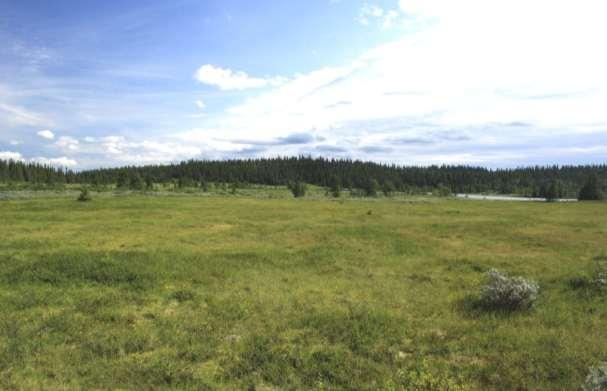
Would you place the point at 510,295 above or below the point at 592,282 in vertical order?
above

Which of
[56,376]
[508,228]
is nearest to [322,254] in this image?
[56,376]

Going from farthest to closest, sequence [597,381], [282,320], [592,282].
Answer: [592,282], [282,320], [597,381]

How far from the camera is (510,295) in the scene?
Answer: 1119cm

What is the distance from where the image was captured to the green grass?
739 cm

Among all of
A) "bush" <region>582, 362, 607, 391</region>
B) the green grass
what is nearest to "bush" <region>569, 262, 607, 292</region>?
the green grass

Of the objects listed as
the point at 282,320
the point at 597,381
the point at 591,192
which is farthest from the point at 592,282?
the point at 591,192

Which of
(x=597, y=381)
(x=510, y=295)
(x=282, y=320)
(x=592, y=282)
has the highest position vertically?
(x=597, y=381)

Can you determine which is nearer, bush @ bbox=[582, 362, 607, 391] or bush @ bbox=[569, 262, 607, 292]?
bush @ bbox=[582, 362, 607, 391]

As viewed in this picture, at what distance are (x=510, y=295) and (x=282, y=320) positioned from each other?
22.3ft

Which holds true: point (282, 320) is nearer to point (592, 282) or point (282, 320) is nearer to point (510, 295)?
point (510, 295)

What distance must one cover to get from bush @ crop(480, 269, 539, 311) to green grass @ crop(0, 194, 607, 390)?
0.55m

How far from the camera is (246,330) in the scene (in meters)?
9.61

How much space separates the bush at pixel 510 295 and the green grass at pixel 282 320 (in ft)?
1.81

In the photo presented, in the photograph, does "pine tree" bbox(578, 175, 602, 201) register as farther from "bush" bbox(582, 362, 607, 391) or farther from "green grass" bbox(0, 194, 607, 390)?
"bush" bbox(582, 362, 607, 391)
